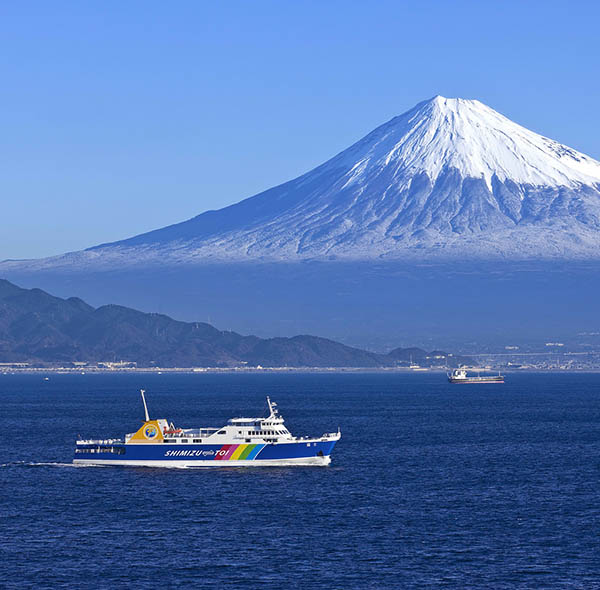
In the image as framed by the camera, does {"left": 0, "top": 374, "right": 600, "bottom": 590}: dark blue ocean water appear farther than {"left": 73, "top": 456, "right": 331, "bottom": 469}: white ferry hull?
No

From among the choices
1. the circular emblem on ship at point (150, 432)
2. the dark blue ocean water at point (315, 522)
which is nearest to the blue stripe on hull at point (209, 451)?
the circular emblem on ship at point (150, 432)

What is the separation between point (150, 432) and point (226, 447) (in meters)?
7.17

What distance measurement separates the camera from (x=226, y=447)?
118 m

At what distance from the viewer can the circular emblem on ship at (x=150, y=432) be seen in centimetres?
11800

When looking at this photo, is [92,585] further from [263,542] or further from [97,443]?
[97,443]

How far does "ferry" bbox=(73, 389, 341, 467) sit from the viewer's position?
11700 centimetres

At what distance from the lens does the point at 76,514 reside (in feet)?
307

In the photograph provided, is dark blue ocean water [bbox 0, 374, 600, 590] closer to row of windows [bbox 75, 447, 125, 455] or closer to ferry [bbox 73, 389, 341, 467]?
ferry [bbox 73, 389, 341, 467]

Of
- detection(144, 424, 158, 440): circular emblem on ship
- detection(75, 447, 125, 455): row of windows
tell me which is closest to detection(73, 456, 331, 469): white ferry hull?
detection(75, 447, 125, 455): row of windows

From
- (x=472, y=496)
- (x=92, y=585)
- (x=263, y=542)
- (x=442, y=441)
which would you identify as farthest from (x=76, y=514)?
(x=442, y=441)

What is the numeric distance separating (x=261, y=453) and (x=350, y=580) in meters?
46.3

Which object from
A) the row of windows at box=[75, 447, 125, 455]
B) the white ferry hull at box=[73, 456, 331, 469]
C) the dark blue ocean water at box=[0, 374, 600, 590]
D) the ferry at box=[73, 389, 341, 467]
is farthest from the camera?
the row of windows at box=[75, 447, 125, 455]

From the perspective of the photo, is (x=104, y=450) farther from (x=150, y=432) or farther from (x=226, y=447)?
(x=226, y=447)

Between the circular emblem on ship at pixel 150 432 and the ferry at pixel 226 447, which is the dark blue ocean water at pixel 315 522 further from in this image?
the circular emblem on ship at pixel 150 432
